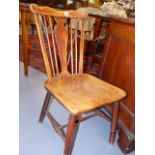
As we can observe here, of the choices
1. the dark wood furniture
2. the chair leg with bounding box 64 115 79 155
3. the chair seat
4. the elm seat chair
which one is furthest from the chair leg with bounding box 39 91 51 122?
the dark wood furniture

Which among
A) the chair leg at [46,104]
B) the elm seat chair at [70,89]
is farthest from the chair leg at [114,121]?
the chair leg at [46,104]

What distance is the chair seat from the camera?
3.65 feet

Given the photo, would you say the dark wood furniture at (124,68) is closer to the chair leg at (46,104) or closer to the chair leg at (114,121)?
the chair leg at (114,121)

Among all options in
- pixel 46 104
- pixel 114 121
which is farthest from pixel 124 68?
pixel 46 104

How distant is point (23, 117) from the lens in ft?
5.76

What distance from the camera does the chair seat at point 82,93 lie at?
1.11 metres

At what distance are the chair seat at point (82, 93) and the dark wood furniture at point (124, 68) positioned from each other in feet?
0.60

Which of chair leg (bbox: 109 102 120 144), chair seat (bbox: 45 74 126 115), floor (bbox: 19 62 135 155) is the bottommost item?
floor (bbox: 19 62 135 155)

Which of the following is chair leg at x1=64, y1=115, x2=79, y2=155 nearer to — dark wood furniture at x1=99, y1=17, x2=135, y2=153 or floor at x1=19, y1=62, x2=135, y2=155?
floor at x1=19, y1=62, x2=135, y2=155

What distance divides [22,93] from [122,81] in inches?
43.2

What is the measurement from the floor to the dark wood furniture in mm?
149
